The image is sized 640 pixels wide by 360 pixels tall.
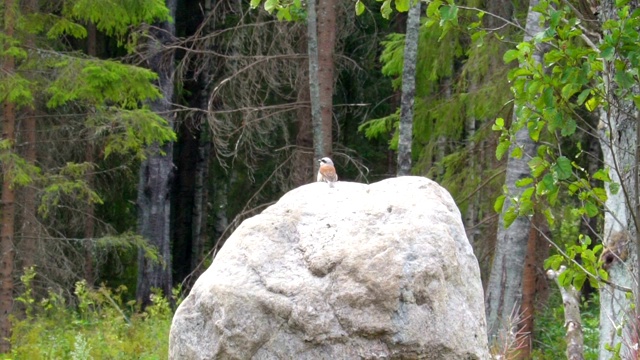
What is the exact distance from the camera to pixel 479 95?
45.2ft

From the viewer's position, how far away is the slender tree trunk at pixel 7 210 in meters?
12.9

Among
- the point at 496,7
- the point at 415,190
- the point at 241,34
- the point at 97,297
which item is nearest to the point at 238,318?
the point at 415,190

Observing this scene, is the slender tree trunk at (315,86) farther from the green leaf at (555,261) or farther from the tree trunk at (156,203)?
the green leaf at (555,261)

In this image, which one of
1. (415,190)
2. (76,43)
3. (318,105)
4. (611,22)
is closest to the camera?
(611,22)

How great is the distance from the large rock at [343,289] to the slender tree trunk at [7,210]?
23.1 feet

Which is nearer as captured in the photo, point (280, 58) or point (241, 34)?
point (280, 58)

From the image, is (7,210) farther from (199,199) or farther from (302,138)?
(199,199)

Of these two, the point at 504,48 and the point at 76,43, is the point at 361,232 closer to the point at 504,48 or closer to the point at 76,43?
the point at 504,48

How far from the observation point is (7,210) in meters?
13.2

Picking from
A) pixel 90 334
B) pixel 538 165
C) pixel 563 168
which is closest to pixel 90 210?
pixel 90 334

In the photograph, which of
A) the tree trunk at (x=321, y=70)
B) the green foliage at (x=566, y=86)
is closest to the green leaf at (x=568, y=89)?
the green foliage at (x=566, y=86)

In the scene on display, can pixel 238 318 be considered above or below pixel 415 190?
below

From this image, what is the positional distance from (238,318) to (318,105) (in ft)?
28.6

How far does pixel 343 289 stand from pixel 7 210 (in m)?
8.37
